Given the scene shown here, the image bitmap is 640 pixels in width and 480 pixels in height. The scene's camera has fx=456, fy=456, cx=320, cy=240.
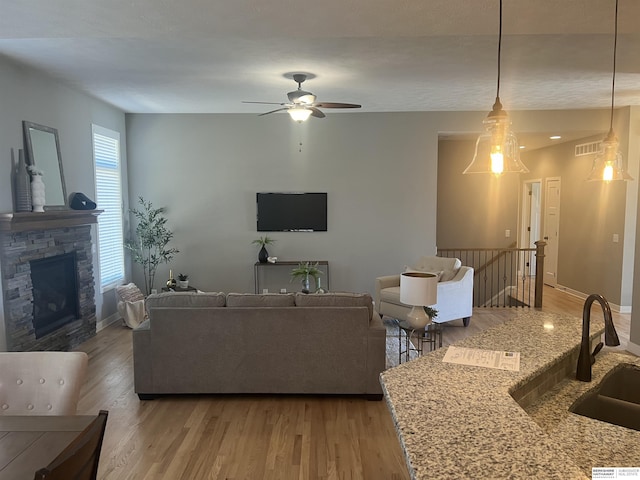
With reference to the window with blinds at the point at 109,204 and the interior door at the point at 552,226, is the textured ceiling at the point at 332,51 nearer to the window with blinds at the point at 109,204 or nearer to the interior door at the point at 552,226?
the window with blinds at the point at 109,204

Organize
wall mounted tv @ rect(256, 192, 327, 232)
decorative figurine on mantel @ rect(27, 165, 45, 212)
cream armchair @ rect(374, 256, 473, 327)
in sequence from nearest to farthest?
decorative figurine on mantel @ rect(27, 165, 45, 212) < cream armchair @ rect(374, 256, 473, 327) < wall mounted tv @ rect(256, 192, 327, 232)

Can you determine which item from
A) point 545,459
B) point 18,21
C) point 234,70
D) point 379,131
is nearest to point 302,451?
point 545,459

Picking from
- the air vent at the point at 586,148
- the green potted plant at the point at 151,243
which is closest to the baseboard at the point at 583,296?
the air vent at the point at 586,148

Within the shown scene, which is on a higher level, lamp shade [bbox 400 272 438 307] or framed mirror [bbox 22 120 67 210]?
framed mirror [bbox 22 120 67 210]

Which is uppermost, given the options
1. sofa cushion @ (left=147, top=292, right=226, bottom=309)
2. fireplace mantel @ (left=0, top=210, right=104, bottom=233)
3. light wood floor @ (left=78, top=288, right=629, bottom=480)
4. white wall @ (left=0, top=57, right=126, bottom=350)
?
white wall @ (left=0, top=57, right=126, bottom=350)

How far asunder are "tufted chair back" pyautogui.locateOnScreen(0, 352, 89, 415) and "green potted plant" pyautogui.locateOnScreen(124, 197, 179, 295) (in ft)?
16.1

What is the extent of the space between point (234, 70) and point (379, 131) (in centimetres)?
290

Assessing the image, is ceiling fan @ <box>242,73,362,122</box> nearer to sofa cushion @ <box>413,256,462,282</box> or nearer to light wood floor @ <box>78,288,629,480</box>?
sofa cushion @ <box>413,256,462,282</box>

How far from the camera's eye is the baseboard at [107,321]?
5980 mm

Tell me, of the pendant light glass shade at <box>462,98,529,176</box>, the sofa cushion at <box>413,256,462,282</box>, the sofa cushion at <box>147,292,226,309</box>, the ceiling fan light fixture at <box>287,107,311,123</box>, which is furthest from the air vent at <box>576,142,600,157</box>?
the sofa cushion at <box>147,292,226,309</box>

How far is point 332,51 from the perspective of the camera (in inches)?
161

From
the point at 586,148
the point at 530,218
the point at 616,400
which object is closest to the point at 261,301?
the point at 616,400

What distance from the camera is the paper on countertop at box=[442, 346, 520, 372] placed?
173 centimetres

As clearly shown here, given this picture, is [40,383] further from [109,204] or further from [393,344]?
[109,204]
